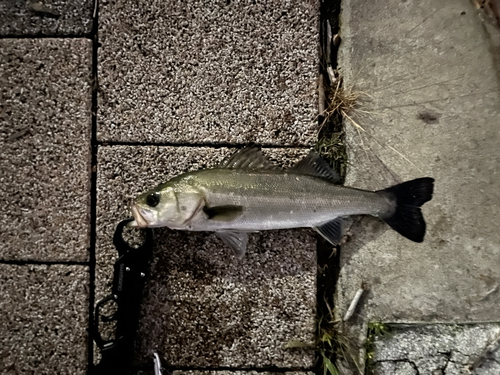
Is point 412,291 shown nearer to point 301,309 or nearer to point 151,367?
point 301,309

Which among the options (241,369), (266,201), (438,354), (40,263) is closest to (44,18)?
(40,263)

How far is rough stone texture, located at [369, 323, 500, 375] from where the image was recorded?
3396 mm

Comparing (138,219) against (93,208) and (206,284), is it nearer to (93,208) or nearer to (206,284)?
(93,208)

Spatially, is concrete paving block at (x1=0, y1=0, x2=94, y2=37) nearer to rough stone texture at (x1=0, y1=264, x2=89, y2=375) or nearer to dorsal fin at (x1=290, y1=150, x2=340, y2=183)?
rough stone texture at (x1=0, y1=264, x2=89, y2=375)

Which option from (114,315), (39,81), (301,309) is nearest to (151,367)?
(114,315)

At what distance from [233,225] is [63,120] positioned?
156 centimetres

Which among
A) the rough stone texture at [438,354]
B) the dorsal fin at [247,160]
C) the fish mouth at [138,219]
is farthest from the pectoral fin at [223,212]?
the rough stone texture at [438,354]

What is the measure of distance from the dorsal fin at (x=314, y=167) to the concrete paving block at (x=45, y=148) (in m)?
1.62

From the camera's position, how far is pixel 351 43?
353 centimetres

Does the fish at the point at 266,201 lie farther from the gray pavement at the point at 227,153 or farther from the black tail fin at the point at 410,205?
the gray pavement at the point at 227,153

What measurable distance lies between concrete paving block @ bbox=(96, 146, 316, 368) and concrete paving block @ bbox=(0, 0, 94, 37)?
990 millimetres

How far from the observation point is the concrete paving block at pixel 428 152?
3.44 metres

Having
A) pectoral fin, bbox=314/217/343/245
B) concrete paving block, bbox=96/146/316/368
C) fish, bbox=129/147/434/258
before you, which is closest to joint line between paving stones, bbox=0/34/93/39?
concrete paving block, bbox=96/146/316/368

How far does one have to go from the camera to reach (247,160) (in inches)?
126
